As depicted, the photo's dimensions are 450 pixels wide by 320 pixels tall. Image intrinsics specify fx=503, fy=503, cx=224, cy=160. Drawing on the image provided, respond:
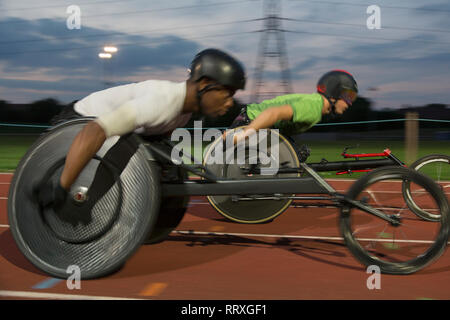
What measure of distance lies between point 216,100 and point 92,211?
1217 millimetres

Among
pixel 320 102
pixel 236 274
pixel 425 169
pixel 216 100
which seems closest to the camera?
pixel 216 100

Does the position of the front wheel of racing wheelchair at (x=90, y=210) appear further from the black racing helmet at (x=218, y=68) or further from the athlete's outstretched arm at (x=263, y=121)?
the athlete's outstretched arm at (x=263, y=121)

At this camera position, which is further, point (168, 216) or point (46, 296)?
point (168, 216)

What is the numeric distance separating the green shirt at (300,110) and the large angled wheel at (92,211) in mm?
1729

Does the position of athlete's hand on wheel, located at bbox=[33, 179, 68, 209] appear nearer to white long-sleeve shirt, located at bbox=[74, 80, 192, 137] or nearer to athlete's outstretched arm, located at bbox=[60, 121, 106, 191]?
athlete's outstretched arm, located at bbox=[60, 121, 106, 191]

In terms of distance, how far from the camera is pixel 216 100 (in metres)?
3.76

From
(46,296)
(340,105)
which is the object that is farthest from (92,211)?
(340,105)

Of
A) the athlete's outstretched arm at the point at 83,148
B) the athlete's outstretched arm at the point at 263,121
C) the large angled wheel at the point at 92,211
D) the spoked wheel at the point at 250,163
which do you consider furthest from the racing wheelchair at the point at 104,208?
the spoked wheel at the point at 250,163

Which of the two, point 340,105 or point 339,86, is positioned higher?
point 339,86

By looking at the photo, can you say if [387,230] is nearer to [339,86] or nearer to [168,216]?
[339,86]

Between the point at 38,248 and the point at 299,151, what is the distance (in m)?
3.16

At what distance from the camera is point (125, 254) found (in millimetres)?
3574

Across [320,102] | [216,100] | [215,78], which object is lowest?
[216,100]
